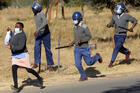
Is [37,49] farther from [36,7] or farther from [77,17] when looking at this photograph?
[77,17]

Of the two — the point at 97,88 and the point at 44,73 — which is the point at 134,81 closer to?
the point at 97,88

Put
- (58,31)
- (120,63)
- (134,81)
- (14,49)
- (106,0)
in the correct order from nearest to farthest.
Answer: (14,49) → (134,81) → (120,63) → (106,0) → (58,31)

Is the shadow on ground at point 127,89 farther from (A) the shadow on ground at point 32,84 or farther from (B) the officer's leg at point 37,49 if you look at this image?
(B) the officer's leg at point 37,49

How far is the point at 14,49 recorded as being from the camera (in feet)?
29.6

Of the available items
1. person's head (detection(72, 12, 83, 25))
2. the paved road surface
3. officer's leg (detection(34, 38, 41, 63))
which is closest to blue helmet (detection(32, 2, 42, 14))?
officer's leg (detection(34, 38, 41, 63))

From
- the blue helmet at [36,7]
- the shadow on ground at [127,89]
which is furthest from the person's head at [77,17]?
the shadow on ground at [127,89]

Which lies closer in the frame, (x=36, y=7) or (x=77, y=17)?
(x=77, y=17)

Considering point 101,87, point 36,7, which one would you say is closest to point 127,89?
point 101,87

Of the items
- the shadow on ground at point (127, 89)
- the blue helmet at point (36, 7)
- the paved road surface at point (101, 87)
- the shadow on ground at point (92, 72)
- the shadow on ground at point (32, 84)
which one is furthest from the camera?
the shadow on ground at point (92, 72)

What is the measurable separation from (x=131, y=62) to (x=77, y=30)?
337 centimetres

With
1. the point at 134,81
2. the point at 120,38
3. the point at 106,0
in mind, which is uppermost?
the point at 106,0

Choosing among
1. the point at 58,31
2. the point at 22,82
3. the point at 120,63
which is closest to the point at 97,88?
the point at 22,82

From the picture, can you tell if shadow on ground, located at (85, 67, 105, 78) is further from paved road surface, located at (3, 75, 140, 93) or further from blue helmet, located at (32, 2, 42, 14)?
blue helmet, located at (32, 2, 42, 14)

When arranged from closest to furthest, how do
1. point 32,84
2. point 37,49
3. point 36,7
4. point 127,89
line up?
point 127,89, point 32,84, point 36,7, point 37,49
